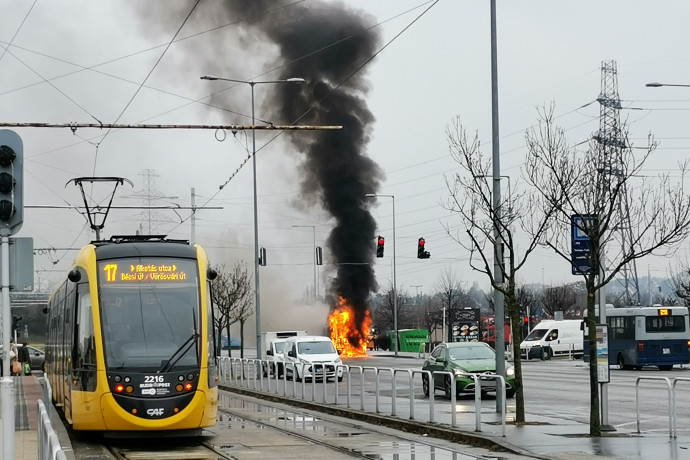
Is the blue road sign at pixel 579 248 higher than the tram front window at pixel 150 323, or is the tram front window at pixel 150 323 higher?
the blue road sign at pixel 579 248

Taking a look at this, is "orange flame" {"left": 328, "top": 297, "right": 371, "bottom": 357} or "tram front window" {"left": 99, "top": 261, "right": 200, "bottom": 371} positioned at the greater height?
"tram front window" {"left": 99, "top": 261, "right": 200, "bottom": 371}

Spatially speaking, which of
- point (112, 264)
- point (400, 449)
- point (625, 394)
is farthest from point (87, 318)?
point (625, 394)

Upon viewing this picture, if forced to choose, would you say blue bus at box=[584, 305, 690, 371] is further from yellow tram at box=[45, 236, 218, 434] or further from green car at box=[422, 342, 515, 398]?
yellow tram at box=[45, 236, 218, 434]

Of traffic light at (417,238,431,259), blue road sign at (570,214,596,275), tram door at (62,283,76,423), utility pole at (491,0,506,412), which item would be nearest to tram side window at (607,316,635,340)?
traffic light at (417,238,431,259)

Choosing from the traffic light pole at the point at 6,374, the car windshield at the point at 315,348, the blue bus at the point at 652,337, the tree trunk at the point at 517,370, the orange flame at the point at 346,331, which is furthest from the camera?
the orange flame at the point at 346,331

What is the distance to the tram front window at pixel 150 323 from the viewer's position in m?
18.9

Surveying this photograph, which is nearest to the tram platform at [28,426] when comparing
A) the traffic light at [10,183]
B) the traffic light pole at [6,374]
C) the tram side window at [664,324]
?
the traffic light pole at [6,374]

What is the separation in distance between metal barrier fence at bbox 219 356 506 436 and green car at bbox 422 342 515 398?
254 mm

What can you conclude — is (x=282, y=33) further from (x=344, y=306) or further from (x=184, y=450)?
(x=184, y=450)

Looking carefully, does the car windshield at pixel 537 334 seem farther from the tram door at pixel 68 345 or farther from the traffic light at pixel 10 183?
the traffic light at pixel 10 183

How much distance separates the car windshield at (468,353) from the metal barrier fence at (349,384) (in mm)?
802

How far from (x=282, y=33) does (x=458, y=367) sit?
3324 centimetres

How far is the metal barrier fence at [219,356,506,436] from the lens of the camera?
68.5 ft

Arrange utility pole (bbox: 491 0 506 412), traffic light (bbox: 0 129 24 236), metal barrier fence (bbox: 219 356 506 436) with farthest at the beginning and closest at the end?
utility pole (bbox: 491 0 506 412)
metal barrier fence (bbox: 219 356 506 436)
traffic light (bbox: 0 129 24 236)
